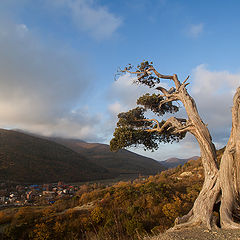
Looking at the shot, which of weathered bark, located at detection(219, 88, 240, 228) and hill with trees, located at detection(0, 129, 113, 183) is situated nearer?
weathered bark, located at detection(219, 88, 240, 228)

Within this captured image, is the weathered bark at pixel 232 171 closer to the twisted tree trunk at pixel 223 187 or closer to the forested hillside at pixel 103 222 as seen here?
the twisted tree trunk at pixel 223 187

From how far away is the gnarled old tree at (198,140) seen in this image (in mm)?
5457

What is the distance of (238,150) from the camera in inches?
216

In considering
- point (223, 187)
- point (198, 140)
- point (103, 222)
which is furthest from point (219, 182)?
point (103, 222)

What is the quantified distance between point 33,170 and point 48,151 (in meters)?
22.1

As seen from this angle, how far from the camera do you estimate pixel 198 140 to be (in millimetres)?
6879

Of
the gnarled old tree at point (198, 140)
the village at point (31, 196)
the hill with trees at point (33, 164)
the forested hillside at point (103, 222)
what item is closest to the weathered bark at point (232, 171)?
the gnarled old tree at point (198, 140)

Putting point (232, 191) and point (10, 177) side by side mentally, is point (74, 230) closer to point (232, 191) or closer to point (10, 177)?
point (232, 191)

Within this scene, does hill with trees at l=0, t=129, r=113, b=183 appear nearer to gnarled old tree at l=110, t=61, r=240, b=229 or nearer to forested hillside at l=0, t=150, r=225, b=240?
forested hillside at l=0, t=150, r=225, b=240

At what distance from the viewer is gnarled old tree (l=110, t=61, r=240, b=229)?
5.46m

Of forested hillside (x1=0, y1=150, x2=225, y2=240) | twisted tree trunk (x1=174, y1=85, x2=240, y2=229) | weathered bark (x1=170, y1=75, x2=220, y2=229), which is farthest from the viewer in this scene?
forested hillside (x1=0, y1=150, x2=225, y2=240)

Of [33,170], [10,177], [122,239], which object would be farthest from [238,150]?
[33,170]

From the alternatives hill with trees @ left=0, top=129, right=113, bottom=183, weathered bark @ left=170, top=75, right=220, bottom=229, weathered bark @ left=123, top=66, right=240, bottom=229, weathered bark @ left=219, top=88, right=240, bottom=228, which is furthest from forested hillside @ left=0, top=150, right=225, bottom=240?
hill with trees @ left=0, top=129, right=113, bottom=183

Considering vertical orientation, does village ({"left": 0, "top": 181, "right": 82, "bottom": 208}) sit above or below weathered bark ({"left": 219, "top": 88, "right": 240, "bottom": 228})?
below
